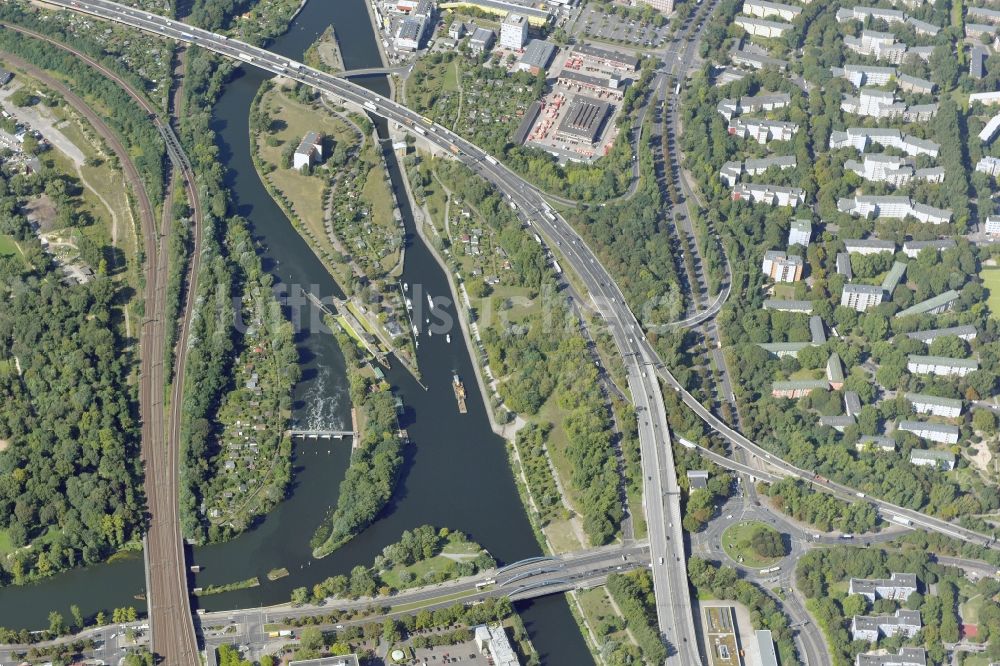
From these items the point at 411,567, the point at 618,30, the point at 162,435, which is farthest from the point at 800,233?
the point at 162,435

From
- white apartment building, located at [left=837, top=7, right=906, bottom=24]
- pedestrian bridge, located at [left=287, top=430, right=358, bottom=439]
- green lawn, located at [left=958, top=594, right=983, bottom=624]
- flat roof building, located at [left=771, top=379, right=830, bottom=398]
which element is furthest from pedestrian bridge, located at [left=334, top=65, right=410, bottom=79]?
green lawn, located at [left=958, top=594, right=983, bottom=624]

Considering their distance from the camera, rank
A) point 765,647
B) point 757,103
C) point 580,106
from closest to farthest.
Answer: point 765,647 < point 580,106 < point 757,103

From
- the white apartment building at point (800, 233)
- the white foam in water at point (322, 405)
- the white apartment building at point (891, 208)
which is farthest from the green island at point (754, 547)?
the white apartment building at point (891, 208)

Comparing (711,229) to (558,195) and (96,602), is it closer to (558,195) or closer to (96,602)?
(558,195)

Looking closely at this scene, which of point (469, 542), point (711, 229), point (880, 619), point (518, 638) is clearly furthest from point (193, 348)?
point (880, 619)

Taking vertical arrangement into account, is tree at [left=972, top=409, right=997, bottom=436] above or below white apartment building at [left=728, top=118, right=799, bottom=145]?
below

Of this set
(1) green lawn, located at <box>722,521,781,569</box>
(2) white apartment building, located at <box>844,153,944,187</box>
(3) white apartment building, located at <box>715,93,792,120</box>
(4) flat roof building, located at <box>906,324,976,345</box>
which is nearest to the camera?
(1) green lawn, located at <box>722,521,781,569</box>

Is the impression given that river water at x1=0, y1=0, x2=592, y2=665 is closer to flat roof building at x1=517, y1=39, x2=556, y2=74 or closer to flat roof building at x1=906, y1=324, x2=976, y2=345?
flat roof building at x1=517, y1=39, x2=556, y2=74

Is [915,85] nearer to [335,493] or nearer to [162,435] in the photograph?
[335,493]
